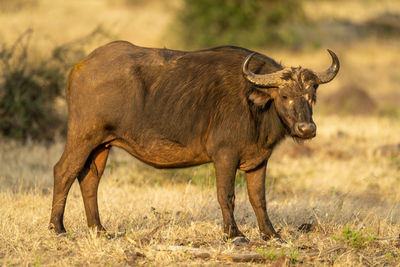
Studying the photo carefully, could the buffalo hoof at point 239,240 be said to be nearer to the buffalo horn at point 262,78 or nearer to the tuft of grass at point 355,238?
the tuft of grass at point 355,238

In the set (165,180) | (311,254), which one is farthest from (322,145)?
(311,254)

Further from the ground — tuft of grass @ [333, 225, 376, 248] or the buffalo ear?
the buffalo ear

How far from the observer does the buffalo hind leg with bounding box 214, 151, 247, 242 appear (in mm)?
5789

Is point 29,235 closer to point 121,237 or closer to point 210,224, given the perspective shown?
point 121,237

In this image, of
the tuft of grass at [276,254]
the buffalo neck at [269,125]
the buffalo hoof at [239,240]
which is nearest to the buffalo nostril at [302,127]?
the buffalo neck at [269,125]

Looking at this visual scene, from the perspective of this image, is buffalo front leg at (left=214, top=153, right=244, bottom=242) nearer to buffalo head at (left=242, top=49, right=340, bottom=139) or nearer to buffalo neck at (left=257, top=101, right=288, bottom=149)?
buffalo neck at (left=257, top=101, right=288, bottom=149)

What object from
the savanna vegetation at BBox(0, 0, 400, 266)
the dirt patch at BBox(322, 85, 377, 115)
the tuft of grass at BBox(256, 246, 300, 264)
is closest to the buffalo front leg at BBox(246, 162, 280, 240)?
the savanna vegetation at BBox(0, 0, 400, 266)

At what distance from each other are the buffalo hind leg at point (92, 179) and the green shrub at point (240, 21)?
681 inches

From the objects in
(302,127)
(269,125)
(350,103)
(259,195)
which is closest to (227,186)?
(259,195)

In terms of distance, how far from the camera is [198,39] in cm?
2423

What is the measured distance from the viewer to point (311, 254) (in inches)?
210

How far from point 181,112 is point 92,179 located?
→ 1.25 metres

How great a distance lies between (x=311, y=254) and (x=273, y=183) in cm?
390

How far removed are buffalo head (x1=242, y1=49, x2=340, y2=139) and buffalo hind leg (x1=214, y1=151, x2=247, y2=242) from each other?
63cm
